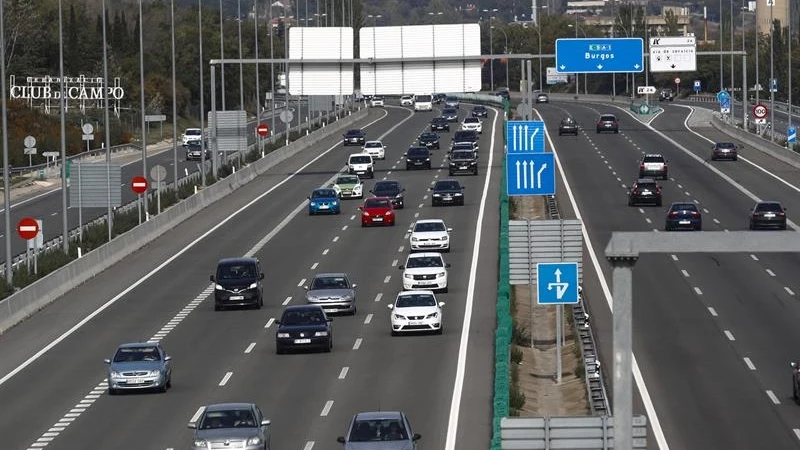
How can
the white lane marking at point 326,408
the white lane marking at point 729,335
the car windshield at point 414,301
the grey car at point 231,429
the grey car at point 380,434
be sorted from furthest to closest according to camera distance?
the car windshield at point 414,301
the white lane marking at point 729,335
the white lane marking at point 326,408
the grey car at point 231,429
the grey car at point 380,434

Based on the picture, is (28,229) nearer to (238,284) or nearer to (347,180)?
(238,284)

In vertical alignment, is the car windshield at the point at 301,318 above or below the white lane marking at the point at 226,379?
above

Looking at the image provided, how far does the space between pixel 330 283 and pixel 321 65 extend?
26.2 metres

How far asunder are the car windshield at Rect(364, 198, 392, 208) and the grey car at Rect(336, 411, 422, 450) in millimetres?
45392

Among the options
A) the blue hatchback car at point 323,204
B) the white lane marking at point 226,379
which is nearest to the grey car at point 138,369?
the white lane marking at point 226,379

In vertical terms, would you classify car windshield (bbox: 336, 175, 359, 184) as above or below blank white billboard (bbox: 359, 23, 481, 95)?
below

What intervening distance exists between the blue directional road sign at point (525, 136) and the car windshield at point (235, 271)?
391 inches

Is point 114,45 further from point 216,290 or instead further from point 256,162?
point 216,290

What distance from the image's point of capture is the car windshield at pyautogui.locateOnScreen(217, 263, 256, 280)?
55000 mm

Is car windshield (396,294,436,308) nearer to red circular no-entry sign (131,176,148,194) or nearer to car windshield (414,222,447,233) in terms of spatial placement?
car windshield (414,222,447,233)

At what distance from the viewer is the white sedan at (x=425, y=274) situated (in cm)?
5647

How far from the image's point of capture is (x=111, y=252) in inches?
2584

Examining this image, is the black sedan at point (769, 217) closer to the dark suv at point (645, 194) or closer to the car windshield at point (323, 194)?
the dark suv at point (645, 194)

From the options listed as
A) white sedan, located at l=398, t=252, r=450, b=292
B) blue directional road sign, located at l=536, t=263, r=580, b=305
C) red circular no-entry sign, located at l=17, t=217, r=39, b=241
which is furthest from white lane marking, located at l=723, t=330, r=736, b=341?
red circular no-entry sign, located at l=17, t=217, r=39, b=241
